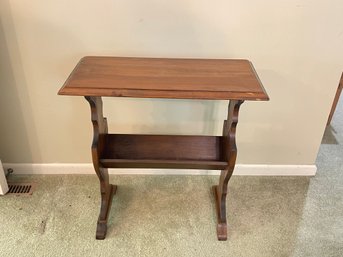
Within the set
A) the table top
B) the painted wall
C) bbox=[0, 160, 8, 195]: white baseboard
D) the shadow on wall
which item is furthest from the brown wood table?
bbox=[0, 160, 8, 195]: white baseboard

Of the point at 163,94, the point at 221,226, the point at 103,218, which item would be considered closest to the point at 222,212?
the point at 221,226

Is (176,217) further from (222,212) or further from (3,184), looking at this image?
(3,184)

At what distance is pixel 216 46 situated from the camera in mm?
1479

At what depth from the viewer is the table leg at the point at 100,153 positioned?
1.30 metres

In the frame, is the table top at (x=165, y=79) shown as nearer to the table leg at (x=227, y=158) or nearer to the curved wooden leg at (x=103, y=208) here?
the table leg at (x=227, y=158)

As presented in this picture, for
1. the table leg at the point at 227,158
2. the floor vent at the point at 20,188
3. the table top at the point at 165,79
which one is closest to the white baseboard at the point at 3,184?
the floor vent at the point at 20,188

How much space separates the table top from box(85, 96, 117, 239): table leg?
0.11 meters

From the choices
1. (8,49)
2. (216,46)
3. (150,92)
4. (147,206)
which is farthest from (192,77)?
(8,49)

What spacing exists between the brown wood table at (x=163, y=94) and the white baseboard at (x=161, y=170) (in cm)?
23

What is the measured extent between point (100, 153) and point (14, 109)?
2.10 ft

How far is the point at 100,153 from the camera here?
139 cm

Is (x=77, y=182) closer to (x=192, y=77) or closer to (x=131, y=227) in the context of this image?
(x=131, y=227)

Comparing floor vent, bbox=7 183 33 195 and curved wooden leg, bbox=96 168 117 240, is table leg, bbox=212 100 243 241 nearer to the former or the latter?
curved wooden leg, bbox=96 168 117 240

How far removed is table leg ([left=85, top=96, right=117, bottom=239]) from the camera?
1296 millimetres
